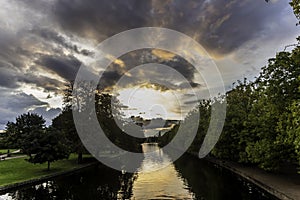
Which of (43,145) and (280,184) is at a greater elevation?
(43,145)

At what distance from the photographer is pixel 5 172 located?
1556 inches

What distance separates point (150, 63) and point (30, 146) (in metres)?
27.5

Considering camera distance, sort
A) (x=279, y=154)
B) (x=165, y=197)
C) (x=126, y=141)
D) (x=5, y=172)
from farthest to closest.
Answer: (x=126, y=141), (x=5, y=172), (x=279, y=154), (x=165, y=197)

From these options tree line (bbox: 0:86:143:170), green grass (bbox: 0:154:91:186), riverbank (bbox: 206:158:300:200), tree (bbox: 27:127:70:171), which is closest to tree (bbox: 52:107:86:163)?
tree line (bbox: 0:86:143:170)

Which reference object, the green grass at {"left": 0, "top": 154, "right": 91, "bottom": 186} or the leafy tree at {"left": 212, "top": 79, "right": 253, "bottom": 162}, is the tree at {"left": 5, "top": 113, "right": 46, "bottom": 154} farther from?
the leafy tree at {"left": 212, "top": 79, "right": 253, "bottom": 162}

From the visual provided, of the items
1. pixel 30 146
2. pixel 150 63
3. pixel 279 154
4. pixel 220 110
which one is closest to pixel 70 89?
pixel 150 63

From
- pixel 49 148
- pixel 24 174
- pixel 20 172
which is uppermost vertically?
pixel 49 148

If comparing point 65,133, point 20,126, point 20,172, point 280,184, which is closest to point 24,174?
point 20,172

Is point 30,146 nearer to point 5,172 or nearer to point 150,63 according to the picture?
point 5,172

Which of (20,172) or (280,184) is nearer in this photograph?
(280,184)

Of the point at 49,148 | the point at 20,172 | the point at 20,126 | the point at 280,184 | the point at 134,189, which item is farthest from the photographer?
the point at 20,126

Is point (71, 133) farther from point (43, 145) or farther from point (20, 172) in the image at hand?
point (20, 172)

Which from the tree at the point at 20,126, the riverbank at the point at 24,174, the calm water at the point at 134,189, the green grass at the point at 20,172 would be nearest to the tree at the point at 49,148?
the green grass at the point at 20,172

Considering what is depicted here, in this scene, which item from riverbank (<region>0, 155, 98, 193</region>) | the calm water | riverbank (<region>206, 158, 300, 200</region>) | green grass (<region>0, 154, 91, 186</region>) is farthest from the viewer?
green grass (<region>0, 154, 91, 186</region>)
